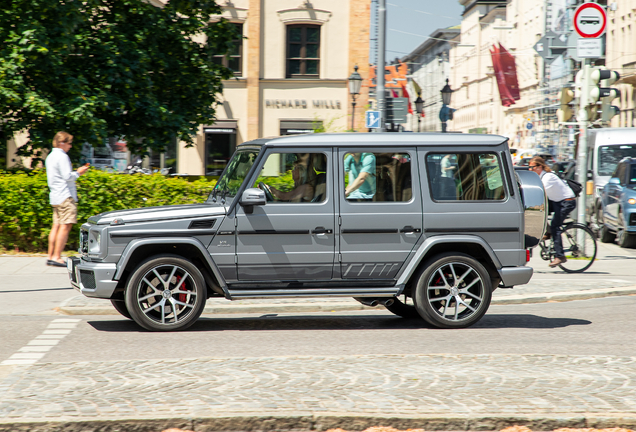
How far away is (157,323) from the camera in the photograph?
7535 mm

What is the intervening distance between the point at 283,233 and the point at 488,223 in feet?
6.36

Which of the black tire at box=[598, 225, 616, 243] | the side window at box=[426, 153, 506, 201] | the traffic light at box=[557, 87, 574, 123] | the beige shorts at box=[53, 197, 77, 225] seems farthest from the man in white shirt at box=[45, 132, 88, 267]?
the traffic light at box=[557, 87, 574, 123]

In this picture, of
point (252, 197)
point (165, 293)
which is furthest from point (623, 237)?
point (165, 293)

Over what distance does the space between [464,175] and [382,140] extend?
33.5 inches

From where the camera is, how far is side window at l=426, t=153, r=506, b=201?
7.74 metres

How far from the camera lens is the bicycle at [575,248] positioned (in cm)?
1310

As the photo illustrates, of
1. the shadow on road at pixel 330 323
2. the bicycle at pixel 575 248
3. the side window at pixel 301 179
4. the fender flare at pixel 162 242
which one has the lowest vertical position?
the shadow on road at pixel 330 323

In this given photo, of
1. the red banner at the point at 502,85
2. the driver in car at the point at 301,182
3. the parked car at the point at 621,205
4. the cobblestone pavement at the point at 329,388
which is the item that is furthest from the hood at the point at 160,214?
the red banner at the point at 502,85

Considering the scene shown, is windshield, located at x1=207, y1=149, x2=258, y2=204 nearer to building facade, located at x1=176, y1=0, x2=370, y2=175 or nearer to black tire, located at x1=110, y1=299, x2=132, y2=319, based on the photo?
black tire, located at x1=110, y1=299, x2=132, y2=319

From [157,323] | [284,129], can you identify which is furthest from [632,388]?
[284,129]

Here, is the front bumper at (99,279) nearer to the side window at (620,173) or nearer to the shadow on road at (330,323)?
the shadow on road at (330,323)

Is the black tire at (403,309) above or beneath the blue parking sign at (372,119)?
beneath

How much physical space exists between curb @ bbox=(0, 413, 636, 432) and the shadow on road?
11.1 ft

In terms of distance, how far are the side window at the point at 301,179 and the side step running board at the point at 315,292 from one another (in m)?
0.82
